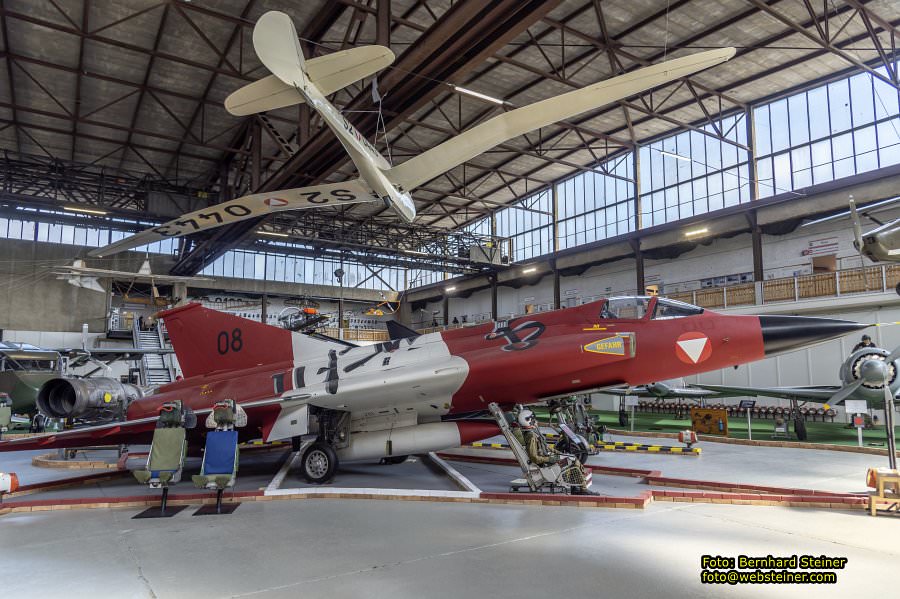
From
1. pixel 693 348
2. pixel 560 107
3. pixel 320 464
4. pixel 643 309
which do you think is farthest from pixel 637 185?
pixel 320 464

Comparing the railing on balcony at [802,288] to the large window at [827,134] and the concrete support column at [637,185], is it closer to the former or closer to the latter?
the large window at [827,134]

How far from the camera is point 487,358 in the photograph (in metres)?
8.41

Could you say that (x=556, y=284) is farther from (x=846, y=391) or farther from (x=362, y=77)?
Result: (x=362, y=77)

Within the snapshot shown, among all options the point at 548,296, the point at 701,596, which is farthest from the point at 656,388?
the point at 548,296

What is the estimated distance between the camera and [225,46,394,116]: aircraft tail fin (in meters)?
8.09

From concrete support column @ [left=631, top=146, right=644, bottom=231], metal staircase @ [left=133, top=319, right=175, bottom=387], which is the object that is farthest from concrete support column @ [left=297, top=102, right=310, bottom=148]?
concrete support column @ [left=631, top=146, right=644, bottom=231]

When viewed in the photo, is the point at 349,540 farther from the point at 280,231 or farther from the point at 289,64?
the point at 280,231

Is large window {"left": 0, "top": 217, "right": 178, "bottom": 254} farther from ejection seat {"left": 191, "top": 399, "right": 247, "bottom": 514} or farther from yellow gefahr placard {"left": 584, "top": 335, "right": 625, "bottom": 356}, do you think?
yellow gefahr placard {"left": 584, "top": 335, "right": 625, "bottom": 356}

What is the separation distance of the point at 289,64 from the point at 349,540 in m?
6.34

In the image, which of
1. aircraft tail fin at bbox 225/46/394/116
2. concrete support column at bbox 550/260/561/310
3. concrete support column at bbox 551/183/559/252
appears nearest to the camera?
aircraft tail fin at bbox 225/46/394/116

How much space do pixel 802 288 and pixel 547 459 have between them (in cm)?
1719

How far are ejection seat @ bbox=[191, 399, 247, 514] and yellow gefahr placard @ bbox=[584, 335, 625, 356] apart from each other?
16.9 feet

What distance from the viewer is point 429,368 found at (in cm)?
848

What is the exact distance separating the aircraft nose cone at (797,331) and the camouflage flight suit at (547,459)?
10.6 ft
